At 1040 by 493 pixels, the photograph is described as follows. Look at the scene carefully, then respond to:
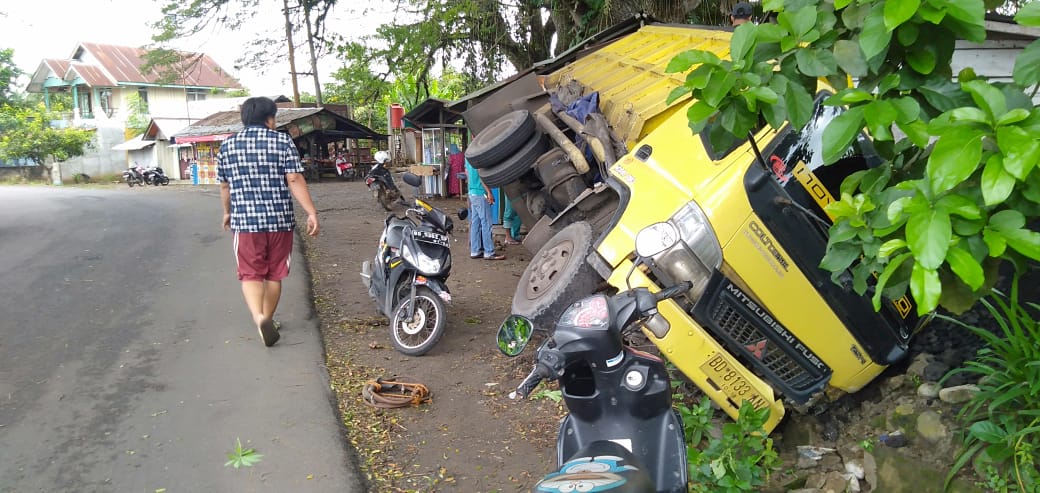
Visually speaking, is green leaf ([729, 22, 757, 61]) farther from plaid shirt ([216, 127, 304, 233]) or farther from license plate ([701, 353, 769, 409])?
plaid shirt ([216, 127, 304, 233])

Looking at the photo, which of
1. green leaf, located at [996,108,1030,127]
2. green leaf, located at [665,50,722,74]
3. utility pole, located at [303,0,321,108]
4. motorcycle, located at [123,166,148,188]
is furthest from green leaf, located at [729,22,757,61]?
motorcycle, located at [123,166,148,188]

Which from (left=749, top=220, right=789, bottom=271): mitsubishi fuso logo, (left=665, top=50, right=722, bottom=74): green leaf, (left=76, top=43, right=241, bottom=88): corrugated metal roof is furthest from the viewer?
(left=76, top=43, right=241, bottom=88): corrugated metal roof

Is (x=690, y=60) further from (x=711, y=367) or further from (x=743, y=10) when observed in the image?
(x=743, y=10)

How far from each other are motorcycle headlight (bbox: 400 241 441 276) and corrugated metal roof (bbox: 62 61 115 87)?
139 ft

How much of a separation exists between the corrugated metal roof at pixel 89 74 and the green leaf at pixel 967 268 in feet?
154

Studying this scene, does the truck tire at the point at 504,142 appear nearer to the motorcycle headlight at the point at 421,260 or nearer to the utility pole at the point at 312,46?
the motorcycle headlight at the point at 421,260

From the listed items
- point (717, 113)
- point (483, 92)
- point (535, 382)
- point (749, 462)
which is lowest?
point (749, 462)

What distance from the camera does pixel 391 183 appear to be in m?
14.2

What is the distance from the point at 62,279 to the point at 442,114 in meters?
10.3

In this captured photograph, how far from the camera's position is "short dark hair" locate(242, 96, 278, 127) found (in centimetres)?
540

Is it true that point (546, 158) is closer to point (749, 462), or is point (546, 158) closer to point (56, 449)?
point (749, 462)

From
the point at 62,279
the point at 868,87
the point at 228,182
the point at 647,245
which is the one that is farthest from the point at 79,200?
the point at 868,87

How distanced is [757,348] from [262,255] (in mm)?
3605

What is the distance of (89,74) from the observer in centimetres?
4056
